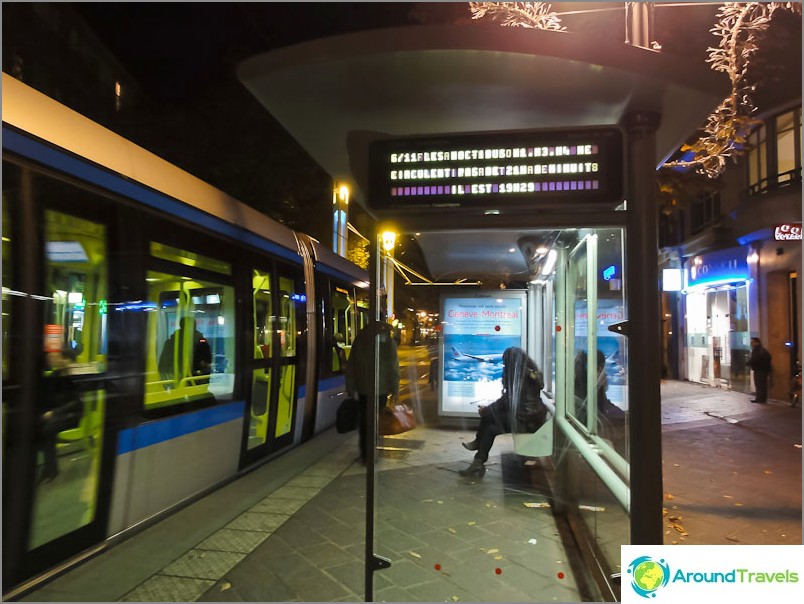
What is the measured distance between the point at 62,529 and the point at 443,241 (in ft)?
13.1

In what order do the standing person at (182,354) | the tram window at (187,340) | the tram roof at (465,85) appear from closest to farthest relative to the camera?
the tram roof at (465,85) → the tram window at (187,340) → the standing person at (182,354)

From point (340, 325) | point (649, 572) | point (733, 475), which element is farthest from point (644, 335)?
point (340, 325)

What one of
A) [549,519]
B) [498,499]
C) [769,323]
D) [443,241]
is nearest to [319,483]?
[498,499]

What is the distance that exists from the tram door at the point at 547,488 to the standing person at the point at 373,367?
458 millimetres

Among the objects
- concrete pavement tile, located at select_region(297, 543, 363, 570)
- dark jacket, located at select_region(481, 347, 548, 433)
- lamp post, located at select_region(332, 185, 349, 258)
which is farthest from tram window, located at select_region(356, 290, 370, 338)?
lamp post, located at select_region(332, 185, 349, 258)

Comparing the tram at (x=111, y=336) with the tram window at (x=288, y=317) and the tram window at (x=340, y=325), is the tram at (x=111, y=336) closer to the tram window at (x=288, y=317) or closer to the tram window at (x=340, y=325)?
the tram window at (x=288, y=317)

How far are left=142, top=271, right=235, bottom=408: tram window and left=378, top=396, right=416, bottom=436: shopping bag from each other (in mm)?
2144

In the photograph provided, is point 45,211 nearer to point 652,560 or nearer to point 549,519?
point 652,560

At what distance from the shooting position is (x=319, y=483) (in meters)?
6.30

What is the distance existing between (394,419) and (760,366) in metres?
11.2

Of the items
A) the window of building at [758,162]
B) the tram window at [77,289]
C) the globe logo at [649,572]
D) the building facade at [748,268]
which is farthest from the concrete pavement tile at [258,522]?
the window of building at [758,162]

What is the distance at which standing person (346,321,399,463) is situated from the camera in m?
3.36

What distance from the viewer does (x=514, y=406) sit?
20.8 ft

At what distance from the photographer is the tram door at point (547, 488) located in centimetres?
381
